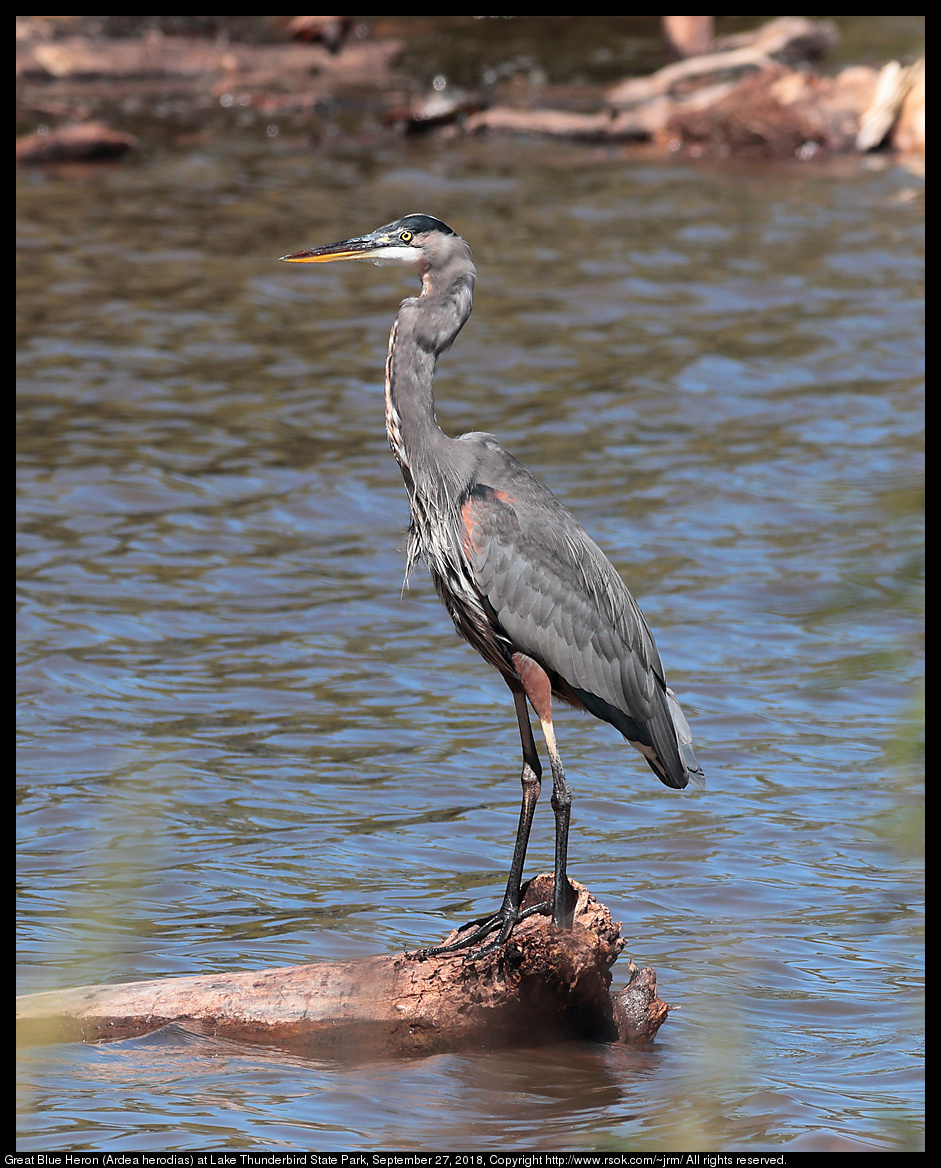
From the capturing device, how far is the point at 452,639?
979cm

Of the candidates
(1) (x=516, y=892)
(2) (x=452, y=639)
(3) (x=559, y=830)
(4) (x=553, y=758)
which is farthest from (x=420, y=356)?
(2) (x=452, y=639)

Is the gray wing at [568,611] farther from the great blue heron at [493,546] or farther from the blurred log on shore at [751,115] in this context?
the blurred log on shore at [751,115]

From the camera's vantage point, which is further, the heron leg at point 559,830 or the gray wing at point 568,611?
the gray wing at point 568,611

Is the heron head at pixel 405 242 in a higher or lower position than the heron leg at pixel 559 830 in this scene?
higher

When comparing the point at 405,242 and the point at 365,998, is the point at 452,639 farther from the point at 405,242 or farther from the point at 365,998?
the point at 365,998

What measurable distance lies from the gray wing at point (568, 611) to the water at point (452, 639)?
95cm

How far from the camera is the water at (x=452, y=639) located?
17.2 feet

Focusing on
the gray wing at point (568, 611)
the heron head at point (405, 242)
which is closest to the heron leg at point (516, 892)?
the gray wing at point (568, 611)

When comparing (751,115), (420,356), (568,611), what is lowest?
(568,611)

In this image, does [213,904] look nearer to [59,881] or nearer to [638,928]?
[59,881]

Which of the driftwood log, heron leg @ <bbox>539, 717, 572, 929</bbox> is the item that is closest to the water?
the driftwood log

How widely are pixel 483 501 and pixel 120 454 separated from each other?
21.8 feet

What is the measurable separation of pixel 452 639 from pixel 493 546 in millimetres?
4010
